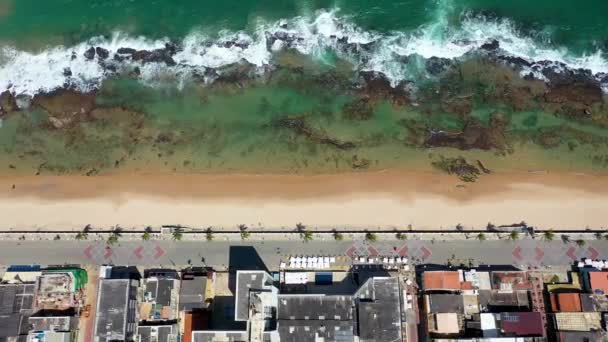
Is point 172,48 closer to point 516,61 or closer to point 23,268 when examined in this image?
point 23,268

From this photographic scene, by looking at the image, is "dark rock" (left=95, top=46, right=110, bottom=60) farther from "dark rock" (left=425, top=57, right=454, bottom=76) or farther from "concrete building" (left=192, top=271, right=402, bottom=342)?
"dark rock" (left=425, top=57, right=454, bottom=76)

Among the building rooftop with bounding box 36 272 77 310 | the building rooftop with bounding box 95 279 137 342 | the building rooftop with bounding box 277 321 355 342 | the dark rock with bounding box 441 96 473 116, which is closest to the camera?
the building rooftop with bounding box 277 321 355 342

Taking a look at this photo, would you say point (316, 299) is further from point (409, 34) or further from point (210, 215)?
point (409, 34)

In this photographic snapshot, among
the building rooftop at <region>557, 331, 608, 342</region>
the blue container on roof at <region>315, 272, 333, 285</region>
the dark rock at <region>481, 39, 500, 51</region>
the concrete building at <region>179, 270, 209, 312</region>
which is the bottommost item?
the building rooftop at <region>557, 331, 608, 342</region>

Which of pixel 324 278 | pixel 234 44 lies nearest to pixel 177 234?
pixel 324 278

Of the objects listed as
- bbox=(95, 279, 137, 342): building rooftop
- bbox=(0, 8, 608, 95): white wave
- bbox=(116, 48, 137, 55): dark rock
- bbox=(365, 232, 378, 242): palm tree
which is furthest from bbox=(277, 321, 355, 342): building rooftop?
bbox=(116, 48, 137, 55): dark rock
